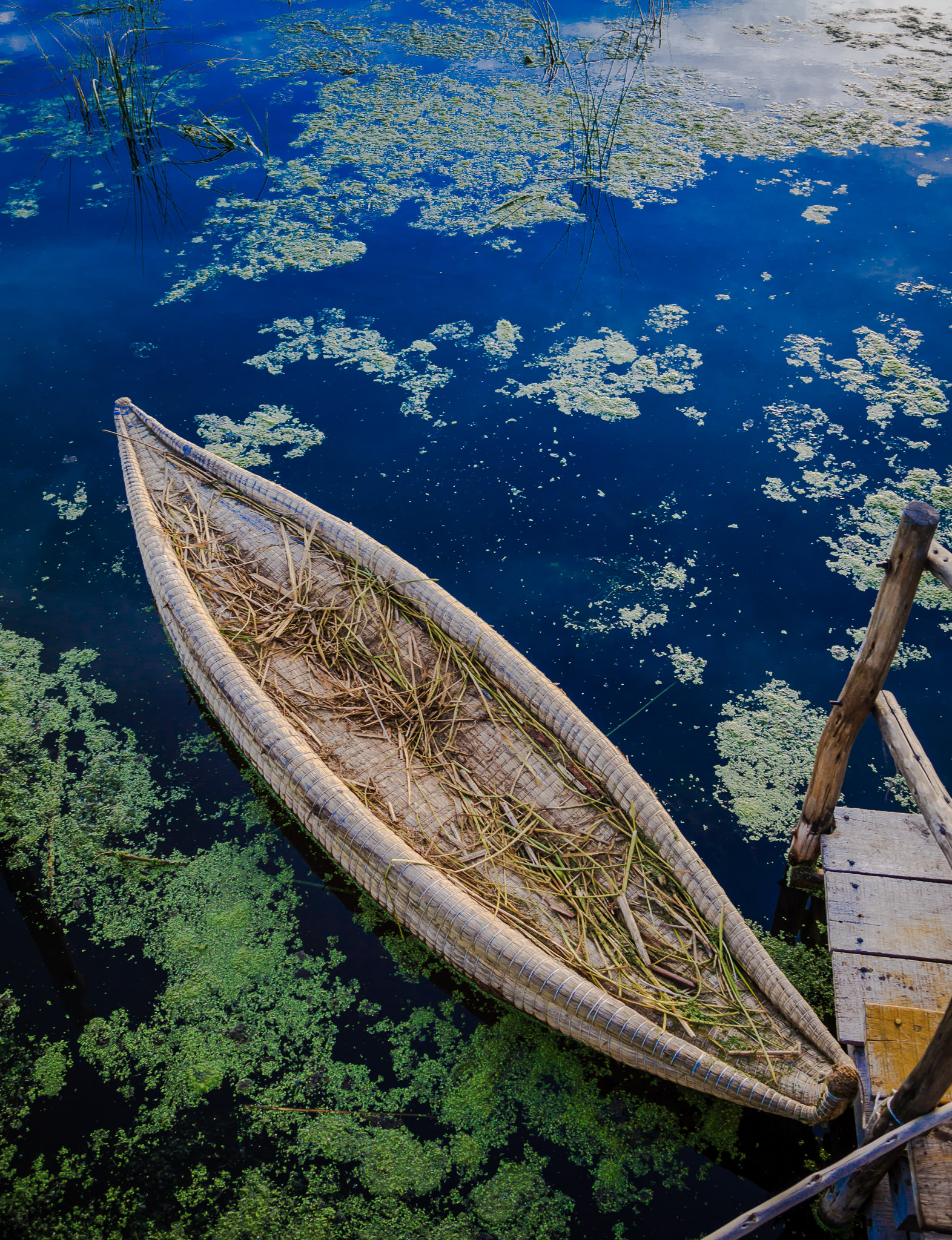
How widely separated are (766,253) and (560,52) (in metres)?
2.73

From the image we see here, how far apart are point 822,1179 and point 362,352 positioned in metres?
3.56

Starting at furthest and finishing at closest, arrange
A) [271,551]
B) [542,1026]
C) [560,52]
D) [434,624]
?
1. [560,52]
2. [271,551]
3. [434,624]
4. [542,1026]

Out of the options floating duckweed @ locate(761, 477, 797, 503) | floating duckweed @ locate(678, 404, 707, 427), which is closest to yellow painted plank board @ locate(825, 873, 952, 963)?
floating duckweed @ locate(761, 477, 797, 503)

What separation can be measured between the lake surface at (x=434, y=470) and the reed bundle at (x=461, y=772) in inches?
9.9

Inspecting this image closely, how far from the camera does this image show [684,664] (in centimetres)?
279

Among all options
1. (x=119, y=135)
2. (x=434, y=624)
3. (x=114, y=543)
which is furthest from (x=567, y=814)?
(x=119, y=135)

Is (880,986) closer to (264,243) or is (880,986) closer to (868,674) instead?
(868,674)

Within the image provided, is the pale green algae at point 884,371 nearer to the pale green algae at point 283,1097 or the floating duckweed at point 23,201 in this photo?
the pale green algae at point 283,1097

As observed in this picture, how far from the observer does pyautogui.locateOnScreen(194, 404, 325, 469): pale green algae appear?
349cm

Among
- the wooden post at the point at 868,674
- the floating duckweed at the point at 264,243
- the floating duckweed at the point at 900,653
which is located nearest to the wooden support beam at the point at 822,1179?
the wooden post at the point at 868,674

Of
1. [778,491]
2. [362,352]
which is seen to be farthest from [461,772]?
[362,352]

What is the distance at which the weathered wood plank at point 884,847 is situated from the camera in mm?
1977

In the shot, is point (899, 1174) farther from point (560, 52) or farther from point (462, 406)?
point (560, 52)

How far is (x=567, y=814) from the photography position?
2186 mm
